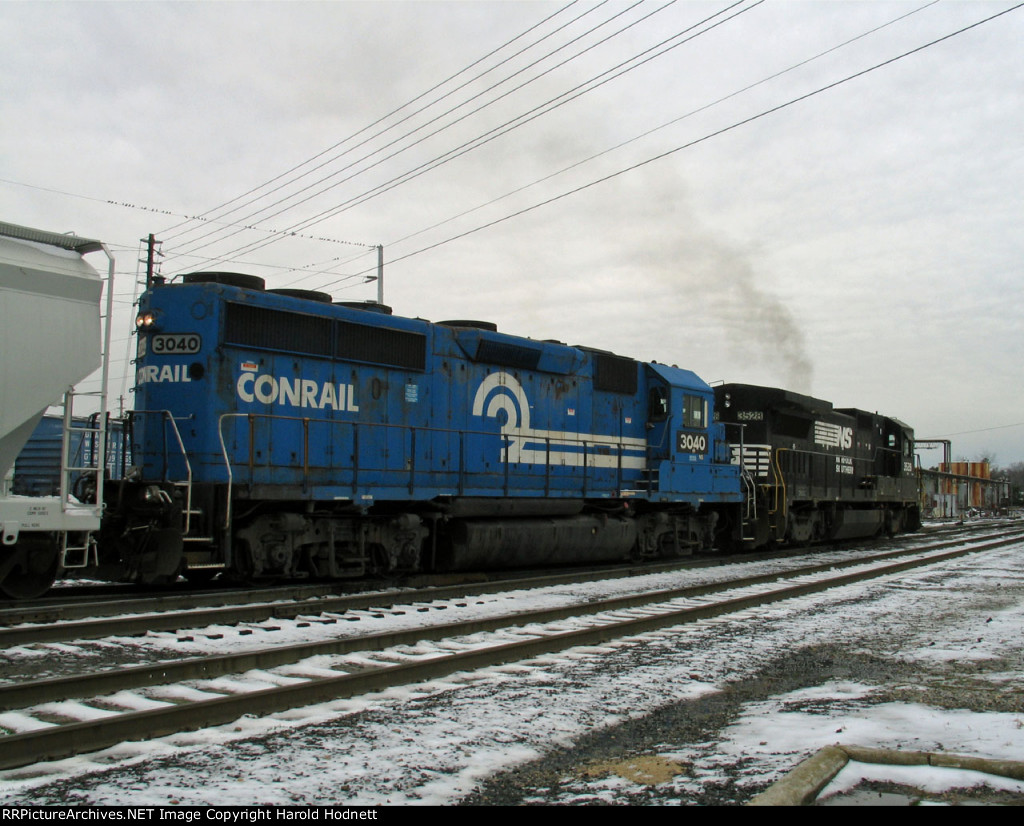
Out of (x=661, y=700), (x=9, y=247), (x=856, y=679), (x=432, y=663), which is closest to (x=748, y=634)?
(x=856, y=679)

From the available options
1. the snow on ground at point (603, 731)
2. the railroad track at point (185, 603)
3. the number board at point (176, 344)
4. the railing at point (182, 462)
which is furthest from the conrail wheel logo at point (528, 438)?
the snow on ground at point (603, 731)

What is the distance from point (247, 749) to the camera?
4.43 metres

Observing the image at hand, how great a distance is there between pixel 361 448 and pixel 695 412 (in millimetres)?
7796

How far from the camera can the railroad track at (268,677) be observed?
454cm

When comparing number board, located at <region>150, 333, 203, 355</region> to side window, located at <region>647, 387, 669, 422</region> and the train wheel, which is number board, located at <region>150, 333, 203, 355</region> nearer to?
the train wheel

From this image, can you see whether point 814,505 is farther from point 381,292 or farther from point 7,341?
point 7,341

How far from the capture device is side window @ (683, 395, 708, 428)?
1709 centimetres

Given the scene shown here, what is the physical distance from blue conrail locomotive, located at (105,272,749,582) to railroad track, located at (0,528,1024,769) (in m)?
2.48

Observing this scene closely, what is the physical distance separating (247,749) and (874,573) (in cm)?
1183

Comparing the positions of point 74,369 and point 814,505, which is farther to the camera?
point 814,505

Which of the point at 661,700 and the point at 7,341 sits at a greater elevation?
the point at 7,341

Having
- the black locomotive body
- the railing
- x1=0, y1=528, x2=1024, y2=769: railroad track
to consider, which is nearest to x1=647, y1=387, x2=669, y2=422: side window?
the black locomotive body

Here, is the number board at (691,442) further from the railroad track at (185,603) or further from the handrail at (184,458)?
the handrail at (184,458)

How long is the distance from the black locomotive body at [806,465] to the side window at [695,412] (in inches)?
66.4
